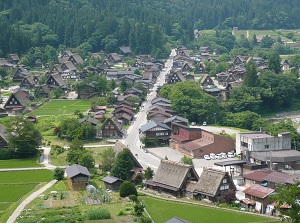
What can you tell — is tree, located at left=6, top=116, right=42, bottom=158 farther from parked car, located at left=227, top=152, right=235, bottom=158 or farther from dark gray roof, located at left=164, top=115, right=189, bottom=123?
parked car, located at left=227, top=152, right=235, bottom=158

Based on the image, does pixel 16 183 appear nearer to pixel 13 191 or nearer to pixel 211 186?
pixel 13 191

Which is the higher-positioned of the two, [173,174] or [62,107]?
[173,174]

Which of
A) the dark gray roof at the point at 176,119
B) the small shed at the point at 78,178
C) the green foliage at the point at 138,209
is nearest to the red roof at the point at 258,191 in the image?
the green foliage at the point at 138,209

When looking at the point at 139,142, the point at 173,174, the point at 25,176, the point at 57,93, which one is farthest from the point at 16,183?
the point at 57,93

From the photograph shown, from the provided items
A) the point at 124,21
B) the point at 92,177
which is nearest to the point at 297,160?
the point at 92,177

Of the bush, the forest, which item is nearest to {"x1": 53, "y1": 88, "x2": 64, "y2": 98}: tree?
the forest

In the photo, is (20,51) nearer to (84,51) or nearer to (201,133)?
(84,51)

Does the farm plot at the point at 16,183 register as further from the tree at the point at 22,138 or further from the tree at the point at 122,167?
the tree at the point at 122,167
